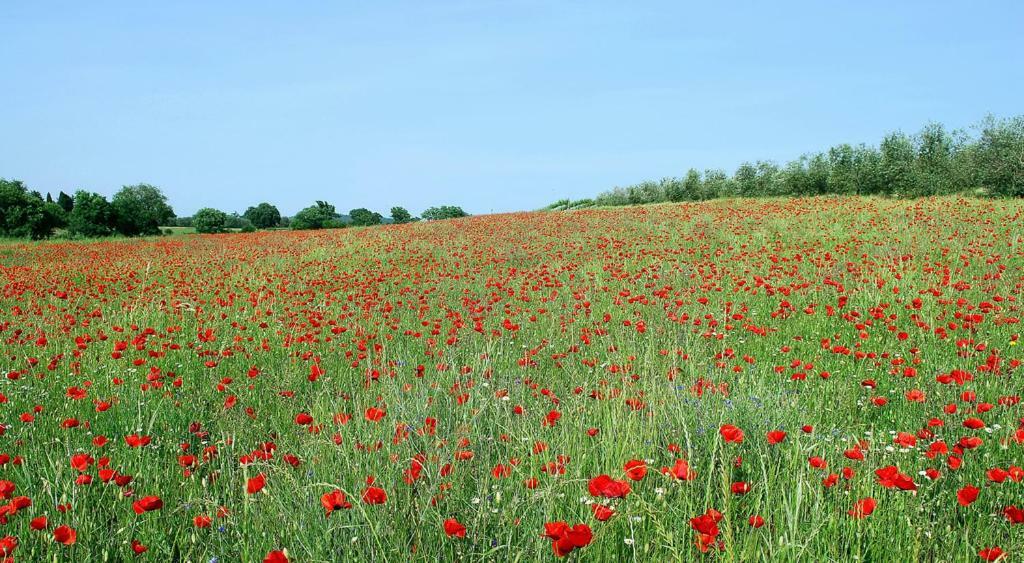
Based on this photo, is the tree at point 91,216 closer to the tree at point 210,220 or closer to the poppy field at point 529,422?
the tree at point 210,220

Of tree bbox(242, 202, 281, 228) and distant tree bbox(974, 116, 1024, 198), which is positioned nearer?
distant tree bbox(974, 116, 1024, 198)

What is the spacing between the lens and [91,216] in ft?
134

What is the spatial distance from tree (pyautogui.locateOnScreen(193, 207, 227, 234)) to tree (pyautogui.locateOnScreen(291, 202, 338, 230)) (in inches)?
404

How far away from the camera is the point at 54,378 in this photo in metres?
4.98

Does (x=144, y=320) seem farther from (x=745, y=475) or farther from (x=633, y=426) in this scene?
(x=745, y=475)

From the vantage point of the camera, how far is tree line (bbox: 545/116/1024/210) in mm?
26484

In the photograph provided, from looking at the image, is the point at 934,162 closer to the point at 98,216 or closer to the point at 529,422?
the point at 529,422

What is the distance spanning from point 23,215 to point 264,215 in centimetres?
3837

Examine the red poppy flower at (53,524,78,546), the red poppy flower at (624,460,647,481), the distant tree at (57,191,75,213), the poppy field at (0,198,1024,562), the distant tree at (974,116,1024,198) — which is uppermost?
the distant tree at (57,191,75,213)

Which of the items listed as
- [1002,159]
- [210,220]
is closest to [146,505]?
[1002,159]

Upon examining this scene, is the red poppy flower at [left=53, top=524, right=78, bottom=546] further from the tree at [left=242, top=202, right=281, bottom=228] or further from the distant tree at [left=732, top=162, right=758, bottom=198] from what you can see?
the tree at [left=242, top=202, right=281, bottom=228]

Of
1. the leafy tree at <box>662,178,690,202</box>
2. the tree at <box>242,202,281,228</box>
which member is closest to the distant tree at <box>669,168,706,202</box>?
the leafy tree at <box>662,178,690,202</box>

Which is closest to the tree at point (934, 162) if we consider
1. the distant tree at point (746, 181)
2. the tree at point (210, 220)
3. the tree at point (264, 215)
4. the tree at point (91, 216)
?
the distant tree at point (746, 181)

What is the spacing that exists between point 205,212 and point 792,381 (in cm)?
6671
